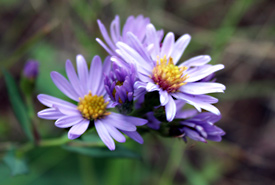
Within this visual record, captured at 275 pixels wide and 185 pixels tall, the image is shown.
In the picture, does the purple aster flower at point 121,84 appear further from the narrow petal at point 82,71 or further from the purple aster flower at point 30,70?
the purple aster flower at point 30,70

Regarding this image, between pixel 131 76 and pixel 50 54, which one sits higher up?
pixel 50 54

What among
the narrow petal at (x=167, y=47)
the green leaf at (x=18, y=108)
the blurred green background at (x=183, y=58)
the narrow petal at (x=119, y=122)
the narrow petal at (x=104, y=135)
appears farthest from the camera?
the blurred green background at (x=183, y=58)

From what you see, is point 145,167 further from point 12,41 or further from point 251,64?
point 12,41

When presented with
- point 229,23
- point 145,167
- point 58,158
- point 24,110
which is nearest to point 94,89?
point 24,110

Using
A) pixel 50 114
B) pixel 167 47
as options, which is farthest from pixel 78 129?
pixel 167 47

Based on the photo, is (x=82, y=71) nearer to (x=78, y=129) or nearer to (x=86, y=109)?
(x=86, y=109)

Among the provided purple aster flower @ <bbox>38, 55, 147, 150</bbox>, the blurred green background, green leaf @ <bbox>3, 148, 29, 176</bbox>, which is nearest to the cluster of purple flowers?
purple aster flower @ <bbox>38, 55, 147, 150</bbox>

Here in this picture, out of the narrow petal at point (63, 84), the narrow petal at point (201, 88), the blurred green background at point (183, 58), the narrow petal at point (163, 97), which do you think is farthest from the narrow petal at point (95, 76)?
the blurred green background at point (183, 58)
